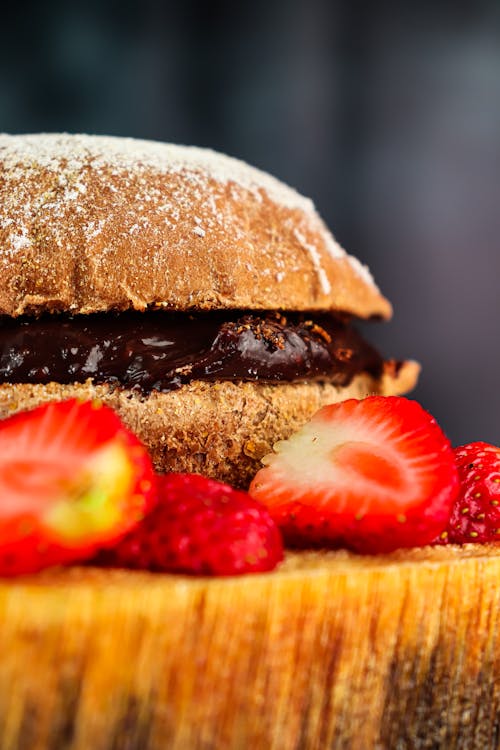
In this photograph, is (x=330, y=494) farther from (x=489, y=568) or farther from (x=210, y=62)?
(x=210, y=62)

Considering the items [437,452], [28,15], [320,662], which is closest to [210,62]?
[28,15]

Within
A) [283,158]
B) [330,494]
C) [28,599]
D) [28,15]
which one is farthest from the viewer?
[283,158]

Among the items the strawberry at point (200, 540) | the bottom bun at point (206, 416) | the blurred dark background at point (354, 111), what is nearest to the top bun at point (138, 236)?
the bottom bun at point (206, 416)

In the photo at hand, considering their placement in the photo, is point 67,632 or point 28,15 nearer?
point 67,632

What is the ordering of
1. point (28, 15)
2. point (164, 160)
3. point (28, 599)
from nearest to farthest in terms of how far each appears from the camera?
point (28, 599) < point (164, 160) < point (28, 15)

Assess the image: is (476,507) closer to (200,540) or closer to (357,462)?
(357,462)

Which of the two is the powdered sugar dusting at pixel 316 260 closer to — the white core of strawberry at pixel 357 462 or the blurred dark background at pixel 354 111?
the white core of strawberry at pixel 357 462
